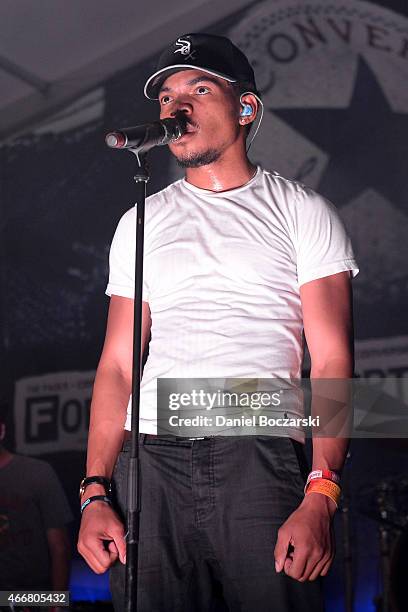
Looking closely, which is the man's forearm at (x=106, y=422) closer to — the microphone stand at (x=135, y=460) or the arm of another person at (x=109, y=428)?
the arm of another person at (x=109, y=428)

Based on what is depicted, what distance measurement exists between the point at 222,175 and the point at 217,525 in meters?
0.82

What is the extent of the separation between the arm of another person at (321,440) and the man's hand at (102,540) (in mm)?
310

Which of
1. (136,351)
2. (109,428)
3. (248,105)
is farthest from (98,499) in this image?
(248,105)

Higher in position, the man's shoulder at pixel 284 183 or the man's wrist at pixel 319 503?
the man's shoulder at pixel 284 183

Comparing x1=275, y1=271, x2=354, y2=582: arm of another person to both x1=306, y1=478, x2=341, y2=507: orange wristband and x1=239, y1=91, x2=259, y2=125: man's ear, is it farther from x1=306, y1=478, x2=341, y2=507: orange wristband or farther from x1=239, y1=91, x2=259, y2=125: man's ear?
x1=239, y1=91, x2=259, y2=125: man's ear

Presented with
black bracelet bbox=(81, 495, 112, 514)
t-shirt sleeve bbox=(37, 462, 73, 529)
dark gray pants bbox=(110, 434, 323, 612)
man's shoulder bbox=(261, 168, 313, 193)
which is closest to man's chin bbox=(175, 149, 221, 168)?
man's shoulder bbox=(261, 168, 313, 193)

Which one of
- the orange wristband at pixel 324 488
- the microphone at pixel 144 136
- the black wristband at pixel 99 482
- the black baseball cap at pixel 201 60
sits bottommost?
the orange wristband at pixel 324 488

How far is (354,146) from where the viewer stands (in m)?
3.71

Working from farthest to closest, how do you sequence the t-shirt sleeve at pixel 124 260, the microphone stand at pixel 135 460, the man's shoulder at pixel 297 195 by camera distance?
the t-shirt sleeve at pixel 124 260 < the man's shoulder at pixel 297 195 < the microphone stand at pixel 135 460

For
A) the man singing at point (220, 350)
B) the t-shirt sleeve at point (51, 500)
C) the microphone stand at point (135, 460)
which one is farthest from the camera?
the t-shirt sleeve at point (51, 500)

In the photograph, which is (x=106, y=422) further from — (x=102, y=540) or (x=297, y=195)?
(x=297, y=195)

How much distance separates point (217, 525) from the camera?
5.57 feet

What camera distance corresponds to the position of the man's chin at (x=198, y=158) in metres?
2.03

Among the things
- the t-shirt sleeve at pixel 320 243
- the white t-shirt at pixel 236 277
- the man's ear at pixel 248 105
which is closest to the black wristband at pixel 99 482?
the white t-shirt at pixel 236 277
